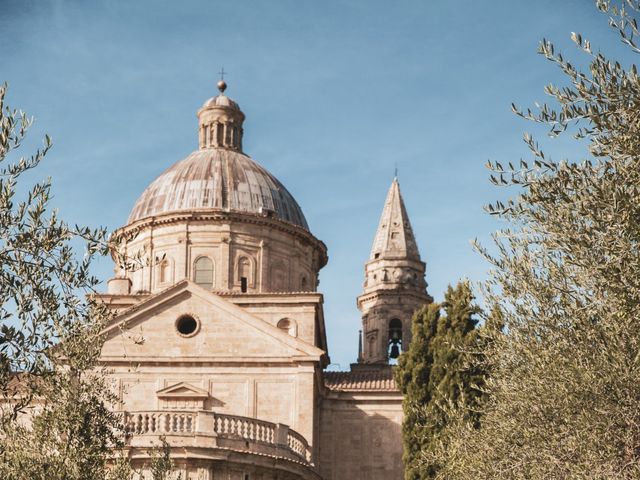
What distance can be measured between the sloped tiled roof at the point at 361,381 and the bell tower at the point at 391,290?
659 cm

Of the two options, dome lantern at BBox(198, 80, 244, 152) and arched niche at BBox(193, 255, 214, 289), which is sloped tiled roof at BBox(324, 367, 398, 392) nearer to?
arched niche at BBox(193, 255, 214, 289)

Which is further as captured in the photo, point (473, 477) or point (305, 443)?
point (305, 443)

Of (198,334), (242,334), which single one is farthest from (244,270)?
(242,334)

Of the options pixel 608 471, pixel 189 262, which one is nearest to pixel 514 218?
pixel 608 471

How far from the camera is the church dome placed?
1809 inches

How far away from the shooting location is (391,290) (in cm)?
5216

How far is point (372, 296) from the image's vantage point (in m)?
52.4

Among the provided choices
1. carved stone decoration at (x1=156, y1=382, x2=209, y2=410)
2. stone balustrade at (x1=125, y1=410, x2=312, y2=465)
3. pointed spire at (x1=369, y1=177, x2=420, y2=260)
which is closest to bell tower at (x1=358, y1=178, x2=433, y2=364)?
pointed spire at (x1=369, y1=177, x2=420, y2=260)

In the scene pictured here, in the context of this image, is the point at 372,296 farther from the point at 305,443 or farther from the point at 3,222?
the point at 3,222

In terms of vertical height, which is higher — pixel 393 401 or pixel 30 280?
pixel 393 401

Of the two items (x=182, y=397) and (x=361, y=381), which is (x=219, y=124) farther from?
(x=182, y=397)

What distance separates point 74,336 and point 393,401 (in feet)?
76.1

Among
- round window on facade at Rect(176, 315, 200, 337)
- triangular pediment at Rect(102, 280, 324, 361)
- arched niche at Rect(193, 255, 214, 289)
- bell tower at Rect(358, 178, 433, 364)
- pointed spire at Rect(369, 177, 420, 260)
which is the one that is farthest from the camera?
pointed spire at Rect(369, 177, 420, 260)

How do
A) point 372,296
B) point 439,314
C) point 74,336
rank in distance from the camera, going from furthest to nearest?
point 372,296, point 439,314, point 74,336
